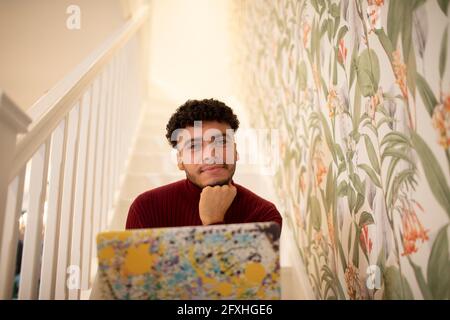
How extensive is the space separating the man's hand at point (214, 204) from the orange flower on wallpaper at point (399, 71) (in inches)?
17.6

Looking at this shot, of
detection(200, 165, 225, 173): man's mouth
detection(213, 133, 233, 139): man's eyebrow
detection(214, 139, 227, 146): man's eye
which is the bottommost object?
detection(200, 165, 225, 173): man's mouth

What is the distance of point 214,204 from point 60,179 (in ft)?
1.54

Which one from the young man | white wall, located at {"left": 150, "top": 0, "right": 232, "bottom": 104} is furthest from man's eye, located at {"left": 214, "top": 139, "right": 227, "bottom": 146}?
white wall, located at {"left": 150, "top": 0, "right": 232, "bottom": 104}

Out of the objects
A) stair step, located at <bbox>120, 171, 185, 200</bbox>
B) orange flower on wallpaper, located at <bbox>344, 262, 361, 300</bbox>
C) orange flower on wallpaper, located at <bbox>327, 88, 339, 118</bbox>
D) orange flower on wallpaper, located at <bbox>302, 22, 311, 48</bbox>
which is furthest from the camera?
stair step, located at <bbox>120, 171, 185, 200</bbox>

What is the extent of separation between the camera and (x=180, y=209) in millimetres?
953

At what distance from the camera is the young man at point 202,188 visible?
845 mm

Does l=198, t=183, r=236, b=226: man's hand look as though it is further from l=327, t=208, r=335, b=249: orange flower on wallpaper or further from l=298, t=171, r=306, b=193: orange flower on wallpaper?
l=298, t=171, r=306, b=193: orange flower on wallpaper

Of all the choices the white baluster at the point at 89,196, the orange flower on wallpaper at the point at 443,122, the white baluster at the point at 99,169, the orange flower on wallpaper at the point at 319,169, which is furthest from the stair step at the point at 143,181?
the orange flower on wallpaper at the point at 443,122

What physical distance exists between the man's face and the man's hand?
0.18ft

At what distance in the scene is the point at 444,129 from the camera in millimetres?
568

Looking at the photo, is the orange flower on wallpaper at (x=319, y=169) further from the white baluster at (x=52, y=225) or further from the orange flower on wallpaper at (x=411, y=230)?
the white baluster at (x=52, y=225)

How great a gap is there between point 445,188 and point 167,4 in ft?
12.5

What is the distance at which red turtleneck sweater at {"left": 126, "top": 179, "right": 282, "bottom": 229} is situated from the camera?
0.93 m
